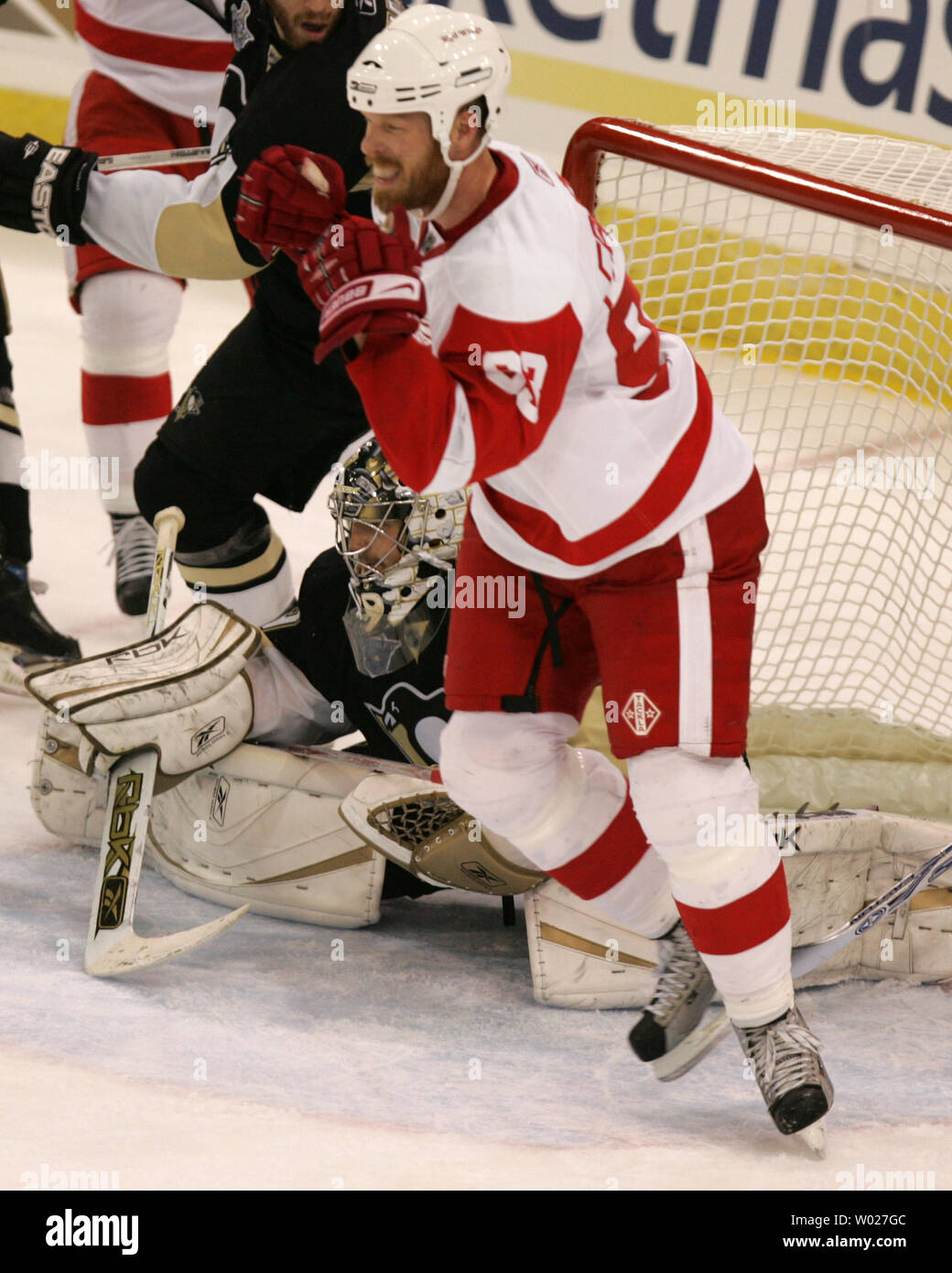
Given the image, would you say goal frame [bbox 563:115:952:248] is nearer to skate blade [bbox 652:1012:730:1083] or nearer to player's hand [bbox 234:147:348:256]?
player's hand [bbox 234:147:348:256]

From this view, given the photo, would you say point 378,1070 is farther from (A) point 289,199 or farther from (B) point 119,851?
(A) point 289,199

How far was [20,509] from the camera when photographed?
279 centimetres

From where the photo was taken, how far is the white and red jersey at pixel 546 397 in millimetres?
1310

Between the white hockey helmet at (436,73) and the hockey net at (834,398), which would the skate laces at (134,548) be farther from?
the white hockey helmet at (436,73)

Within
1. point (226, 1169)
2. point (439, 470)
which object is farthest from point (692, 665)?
point (226, 1169)

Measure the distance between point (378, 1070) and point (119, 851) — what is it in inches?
17.5

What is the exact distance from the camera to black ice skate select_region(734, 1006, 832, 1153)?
59.8 inches

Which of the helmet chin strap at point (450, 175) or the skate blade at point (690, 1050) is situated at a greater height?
the helmet chin strap at point (450, 175)

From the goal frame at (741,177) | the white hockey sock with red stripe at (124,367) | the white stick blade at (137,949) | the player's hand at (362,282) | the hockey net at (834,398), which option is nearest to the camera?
the player's hand at (362,282)

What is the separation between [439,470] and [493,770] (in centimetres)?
40

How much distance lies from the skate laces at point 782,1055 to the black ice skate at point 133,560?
168cm

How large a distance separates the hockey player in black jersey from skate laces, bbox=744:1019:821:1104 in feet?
3.50
